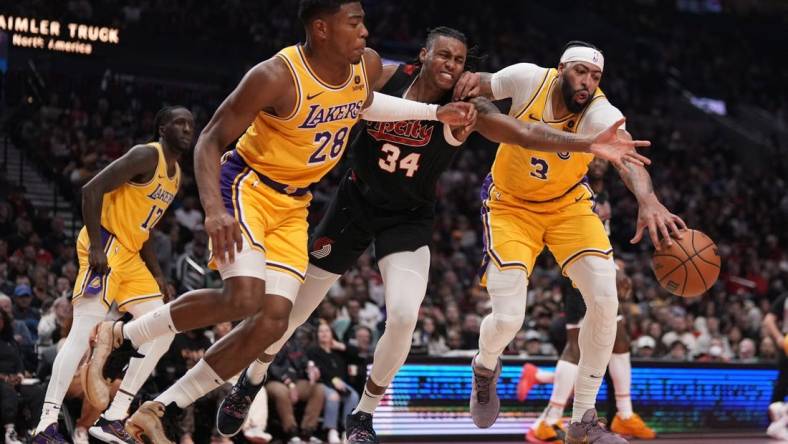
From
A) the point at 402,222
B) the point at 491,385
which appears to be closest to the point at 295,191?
the point at 402,222

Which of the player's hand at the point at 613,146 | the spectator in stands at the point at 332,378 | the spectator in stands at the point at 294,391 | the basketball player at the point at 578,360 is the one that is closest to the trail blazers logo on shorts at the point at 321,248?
the player's hand at the point at 613,146

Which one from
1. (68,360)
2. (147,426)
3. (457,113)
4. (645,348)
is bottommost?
(645,348)

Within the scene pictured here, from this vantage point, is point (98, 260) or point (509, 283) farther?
point (98, 260)

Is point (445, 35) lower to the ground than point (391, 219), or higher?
higher

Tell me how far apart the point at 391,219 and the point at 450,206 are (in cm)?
1189

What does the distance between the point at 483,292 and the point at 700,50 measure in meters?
17.5

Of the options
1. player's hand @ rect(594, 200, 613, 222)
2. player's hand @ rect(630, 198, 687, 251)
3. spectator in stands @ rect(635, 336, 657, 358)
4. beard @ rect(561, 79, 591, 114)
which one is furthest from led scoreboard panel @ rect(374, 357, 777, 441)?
player's hand @ rect(630, 198, 687, 251)

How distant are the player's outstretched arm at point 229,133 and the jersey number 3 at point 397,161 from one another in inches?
41.2

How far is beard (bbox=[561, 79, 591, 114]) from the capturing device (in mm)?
5855

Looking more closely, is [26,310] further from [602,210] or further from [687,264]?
[687,264]

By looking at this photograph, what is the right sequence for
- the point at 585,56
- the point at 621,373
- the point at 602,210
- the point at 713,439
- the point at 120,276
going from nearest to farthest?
1. the point at 585,56
2. the point at 120,276
3. the point at 602,210
4. the point at 621,373
5. the point at 713,439

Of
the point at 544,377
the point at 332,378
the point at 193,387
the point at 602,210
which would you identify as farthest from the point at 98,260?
the point at 544,377

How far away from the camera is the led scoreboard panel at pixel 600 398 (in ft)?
31.5

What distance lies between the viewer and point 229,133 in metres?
4.93
